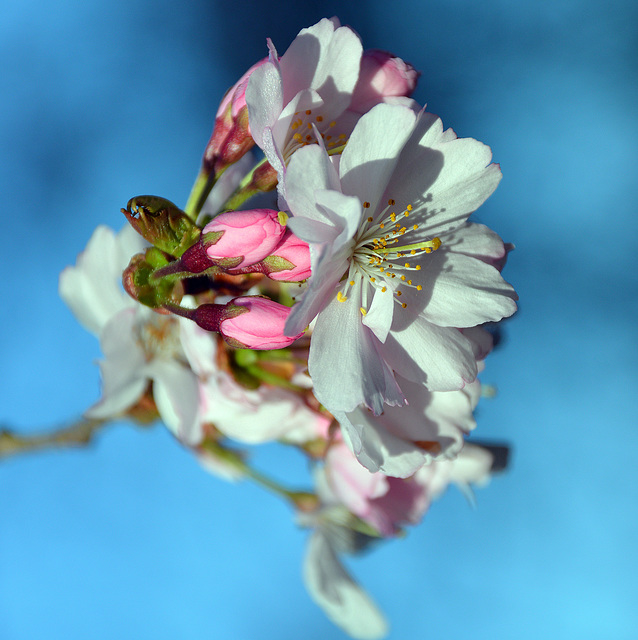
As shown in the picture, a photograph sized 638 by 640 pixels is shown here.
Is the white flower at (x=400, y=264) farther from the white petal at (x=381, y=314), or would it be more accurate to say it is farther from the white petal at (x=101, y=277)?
the white petal at (x=101, y=277)

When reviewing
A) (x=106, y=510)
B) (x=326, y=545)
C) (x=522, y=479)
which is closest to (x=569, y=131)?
(x=522, y=479)

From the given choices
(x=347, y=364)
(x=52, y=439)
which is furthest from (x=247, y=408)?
(x=52, y=439)

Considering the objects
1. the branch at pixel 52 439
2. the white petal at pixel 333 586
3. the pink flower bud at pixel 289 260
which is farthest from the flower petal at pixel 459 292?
the branch at pixel 52 439

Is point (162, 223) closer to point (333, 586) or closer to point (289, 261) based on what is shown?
point (289, 261)

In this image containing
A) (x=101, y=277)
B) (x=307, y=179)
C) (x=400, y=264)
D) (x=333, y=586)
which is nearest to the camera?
(x=307, y=179)

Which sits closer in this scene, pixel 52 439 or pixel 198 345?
pixel 198 345

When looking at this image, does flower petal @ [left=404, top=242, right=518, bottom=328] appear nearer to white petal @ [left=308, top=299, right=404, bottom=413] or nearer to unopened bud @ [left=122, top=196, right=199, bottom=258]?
white petal @ [left=308, top=299, right=404, bottom=413]

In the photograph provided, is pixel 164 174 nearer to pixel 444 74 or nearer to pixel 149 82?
pixel 149 82
